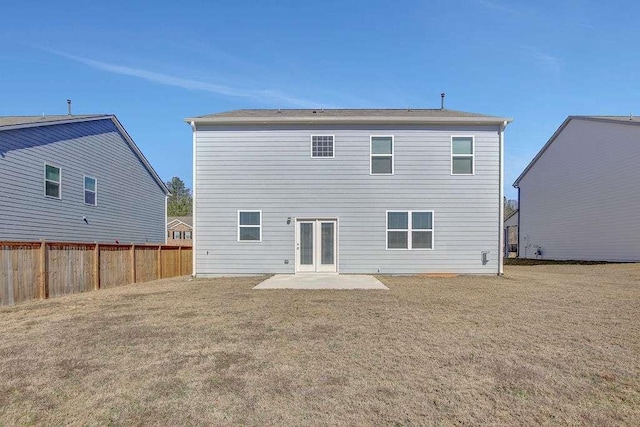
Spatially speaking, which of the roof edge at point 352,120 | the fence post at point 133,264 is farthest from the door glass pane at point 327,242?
the fence post at point 133,264

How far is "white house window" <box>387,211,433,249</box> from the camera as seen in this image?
37.1ft

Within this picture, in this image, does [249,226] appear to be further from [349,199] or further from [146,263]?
[146,263]

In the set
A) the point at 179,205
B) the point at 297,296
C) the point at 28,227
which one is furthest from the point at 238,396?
the point at 179,205

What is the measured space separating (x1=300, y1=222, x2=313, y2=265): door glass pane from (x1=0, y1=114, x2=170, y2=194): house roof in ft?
29.7

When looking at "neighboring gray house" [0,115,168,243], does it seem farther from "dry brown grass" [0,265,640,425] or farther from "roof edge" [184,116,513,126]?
"dry brown grass" [0,265,640,425]

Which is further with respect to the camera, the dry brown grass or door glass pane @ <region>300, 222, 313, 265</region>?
door glass pane @ <region>300, 222, 313, 265</region>

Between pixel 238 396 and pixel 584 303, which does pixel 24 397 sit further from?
pixel 584 303

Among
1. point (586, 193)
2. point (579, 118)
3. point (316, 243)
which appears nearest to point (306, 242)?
point (316, 243)

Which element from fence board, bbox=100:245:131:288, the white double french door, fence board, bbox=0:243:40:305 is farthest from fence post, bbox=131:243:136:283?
the white double french door

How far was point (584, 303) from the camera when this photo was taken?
6867mm

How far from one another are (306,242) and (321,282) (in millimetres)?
2088

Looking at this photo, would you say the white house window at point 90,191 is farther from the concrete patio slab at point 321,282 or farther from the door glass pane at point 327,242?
the door glass pane at point 327,242

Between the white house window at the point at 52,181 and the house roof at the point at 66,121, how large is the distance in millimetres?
1485

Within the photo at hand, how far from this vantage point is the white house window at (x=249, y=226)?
37.1ft
